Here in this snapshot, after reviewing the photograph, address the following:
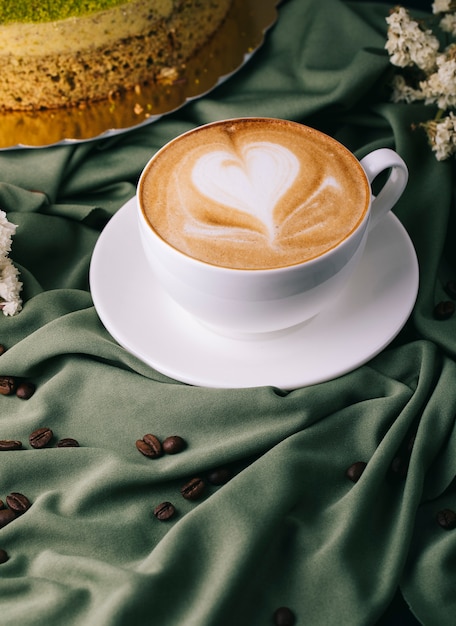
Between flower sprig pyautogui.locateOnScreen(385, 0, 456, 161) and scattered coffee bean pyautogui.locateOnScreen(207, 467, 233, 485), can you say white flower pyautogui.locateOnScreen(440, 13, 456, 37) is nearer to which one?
flower sprig pyautogui.locateOnScreen(385, 0, 456, 161)

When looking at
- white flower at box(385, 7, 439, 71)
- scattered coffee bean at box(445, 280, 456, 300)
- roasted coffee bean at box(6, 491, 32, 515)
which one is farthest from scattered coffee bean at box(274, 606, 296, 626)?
white flower at box(385, 7, 439, 71)

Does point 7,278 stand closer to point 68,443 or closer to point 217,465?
point 68,443

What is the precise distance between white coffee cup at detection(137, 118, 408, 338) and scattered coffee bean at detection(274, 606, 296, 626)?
46cm

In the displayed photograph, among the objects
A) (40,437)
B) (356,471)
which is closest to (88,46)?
(40,437)

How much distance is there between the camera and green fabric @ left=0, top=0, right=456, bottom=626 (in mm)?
1181

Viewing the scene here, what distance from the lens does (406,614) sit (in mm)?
1218

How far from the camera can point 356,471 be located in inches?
51.7

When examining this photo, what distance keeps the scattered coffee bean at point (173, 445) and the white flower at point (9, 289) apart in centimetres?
45

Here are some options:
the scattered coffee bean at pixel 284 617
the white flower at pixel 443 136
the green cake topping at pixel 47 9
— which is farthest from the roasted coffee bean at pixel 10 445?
the white flower at pixel 443 136

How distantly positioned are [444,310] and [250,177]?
47 centimetres

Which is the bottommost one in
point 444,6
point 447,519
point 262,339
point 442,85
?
point 447,519

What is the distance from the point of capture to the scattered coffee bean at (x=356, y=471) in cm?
131

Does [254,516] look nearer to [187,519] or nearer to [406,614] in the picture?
[187,519]

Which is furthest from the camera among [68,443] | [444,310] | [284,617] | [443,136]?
[443,136]
